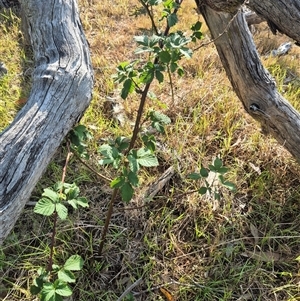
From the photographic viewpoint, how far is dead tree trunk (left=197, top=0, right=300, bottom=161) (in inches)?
94.5

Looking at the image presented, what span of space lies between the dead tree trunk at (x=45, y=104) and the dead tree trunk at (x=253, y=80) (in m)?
0.85

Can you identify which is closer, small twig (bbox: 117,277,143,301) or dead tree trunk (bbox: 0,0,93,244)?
dead tree trunk (bbox: 0,0,93,244)

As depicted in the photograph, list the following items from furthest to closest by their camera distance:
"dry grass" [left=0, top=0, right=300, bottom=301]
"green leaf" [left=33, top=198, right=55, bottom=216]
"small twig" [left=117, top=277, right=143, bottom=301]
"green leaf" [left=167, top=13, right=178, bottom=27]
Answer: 1. "dry grass" [left=0, top=0, right=300, bottom=301]
2. "small twig" [left=117, top=277, right=143, bottom=301]
3. "green leaf" [left=167, top=13, right=178, bottom=27]
4. "green leaf" [left=33, top=198, right=55, bottom=216]

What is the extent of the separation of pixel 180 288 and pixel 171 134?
3.55 ft

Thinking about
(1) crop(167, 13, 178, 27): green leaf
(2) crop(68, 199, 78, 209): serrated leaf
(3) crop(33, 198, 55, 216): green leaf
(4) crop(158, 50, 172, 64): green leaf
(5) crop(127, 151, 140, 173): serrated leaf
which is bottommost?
(2) crop(68, 199, 78, 209): serrated leaf

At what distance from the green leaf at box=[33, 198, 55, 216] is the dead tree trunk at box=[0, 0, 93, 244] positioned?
192mm

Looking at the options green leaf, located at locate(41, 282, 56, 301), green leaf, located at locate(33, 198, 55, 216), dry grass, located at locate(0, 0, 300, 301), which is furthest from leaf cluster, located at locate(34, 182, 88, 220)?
dry grass, located at locate(0, 0, 300, 301)

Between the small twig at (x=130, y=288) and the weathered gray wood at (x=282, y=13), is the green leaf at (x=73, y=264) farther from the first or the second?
the weathered gray wood at (x=282, y=13)

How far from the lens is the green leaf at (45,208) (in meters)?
1.44

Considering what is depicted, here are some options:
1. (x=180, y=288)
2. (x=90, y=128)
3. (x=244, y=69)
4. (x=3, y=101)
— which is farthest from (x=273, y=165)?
(x=3, y=101)

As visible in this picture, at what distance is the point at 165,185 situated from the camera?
2465 mm

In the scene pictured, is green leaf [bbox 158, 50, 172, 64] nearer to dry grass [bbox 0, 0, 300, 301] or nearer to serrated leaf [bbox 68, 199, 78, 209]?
dry grass [bbox 0, 0, 300, 301]

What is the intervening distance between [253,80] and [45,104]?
1.29 m

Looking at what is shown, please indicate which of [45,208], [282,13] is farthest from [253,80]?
[45,208]
